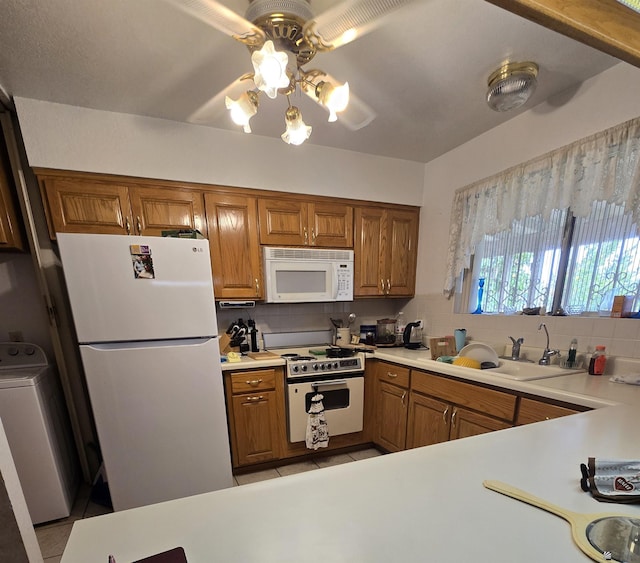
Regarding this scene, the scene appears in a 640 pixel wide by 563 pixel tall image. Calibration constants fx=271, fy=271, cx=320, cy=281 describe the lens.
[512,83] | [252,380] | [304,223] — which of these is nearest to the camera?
[512,83]

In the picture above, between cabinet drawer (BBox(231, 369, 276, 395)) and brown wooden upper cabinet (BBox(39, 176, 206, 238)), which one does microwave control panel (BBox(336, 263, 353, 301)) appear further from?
brown wooden upper cabinet (BBox(39, 176, 206, 238))

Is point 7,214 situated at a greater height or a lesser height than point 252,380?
greater

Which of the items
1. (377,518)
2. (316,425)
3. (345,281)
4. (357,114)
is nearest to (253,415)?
(316,425)

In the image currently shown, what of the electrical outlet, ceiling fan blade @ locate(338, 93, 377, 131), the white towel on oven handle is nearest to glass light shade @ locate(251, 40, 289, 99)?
ceiling fan blade @ locate(338, 93, 377, 131)

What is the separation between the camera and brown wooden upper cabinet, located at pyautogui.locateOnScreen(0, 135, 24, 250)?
162cm

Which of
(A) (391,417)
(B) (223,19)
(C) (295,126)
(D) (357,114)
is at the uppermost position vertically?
(B) (223,19)

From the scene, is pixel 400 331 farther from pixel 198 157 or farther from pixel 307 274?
pixel 198 157

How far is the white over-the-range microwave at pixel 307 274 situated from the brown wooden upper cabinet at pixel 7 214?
1.52 m

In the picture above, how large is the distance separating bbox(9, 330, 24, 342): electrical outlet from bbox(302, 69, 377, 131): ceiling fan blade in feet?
8.03

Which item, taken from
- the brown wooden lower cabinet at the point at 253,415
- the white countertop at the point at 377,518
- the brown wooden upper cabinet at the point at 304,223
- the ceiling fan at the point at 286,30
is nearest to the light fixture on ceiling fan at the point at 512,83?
the ceiling fan at the point at 286,30

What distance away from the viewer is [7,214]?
1646mm

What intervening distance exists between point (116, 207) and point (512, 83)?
2.45 meters

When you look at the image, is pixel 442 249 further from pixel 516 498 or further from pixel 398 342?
pixel 516 498

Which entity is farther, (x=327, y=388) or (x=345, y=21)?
(x=327, y=388)
